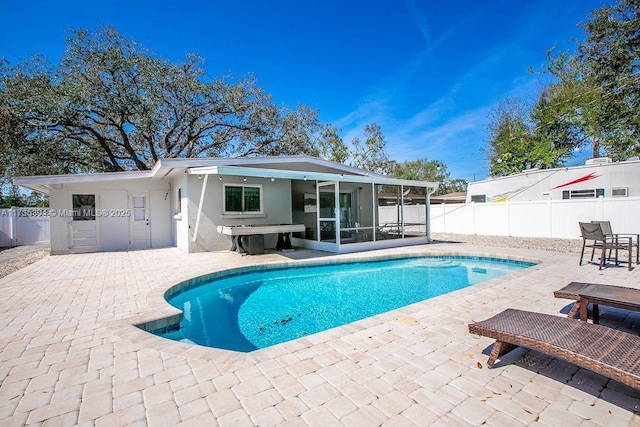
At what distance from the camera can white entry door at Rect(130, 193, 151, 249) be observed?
489 inches

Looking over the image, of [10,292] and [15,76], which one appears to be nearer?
[10,292]

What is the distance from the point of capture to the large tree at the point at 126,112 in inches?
A: 589

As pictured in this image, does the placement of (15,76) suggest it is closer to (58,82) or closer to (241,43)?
(58,82)

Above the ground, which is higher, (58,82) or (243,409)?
(58,82)

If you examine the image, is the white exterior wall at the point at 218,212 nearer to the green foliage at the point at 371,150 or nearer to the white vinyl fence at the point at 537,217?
the white vinyl fence at the point at 537,217

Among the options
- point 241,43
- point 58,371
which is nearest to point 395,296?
point 58,371

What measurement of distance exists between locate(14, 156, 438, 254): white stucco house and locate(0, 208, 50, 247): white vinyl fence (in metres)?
3.98

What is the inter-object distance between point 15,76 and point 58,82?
167 centimetres

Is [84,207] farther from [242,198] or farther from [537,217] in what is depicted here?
[537,217]

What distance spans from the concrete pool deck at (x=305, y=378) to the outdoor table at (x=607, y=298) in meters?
0.42

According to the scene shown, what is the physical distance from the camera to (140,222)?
496 inches

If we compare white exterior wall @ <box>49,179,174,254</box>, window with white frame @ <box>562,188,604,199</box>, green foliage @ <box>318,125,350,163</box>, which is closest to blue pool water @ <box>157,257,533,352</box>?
white exterior wall @ <box>49,179,174,254</box>

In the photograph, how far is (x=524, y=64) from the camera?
79.1ft

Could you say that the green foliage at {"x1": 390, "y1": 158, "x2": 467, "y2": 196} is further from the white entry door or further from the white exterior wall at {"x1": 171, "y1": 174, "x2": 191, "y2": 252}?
the white entry door
